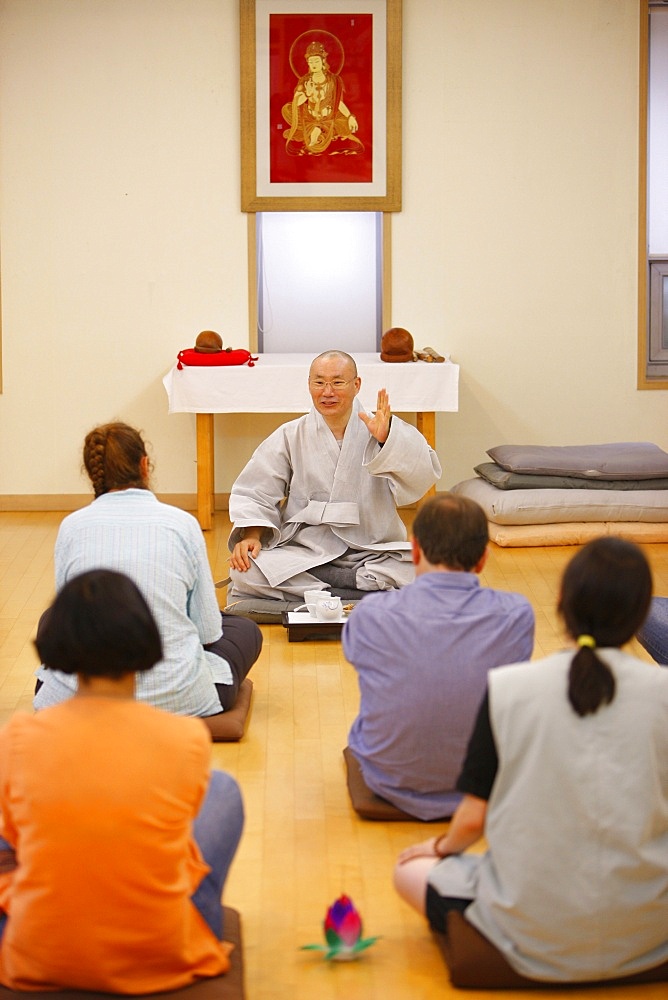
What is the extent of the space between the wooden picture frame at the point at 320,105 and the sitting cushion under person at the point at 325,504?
90.5 inches

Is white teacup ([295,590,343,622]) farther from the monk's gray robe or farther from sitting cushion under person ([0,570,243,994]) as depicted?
sitting cushion under person ([0,570,243,994])

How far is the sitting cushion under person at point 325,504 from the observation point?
446 centimetres

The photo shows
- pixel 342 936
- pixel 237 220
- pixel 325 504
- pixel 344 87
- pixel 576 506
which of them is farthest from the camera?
pixel 237 220

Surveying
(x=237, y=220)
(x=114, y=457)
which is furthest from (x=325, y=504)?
(x=237, y=220)

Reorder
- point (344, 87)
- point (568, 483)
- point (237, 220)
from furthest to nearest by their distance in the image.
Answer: point (237, 220) < point (344, 87) < point (568, 483)

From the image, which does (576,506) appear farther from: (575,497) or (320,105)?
(320,105)

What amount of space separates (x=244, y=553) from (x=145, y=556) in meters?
1.47

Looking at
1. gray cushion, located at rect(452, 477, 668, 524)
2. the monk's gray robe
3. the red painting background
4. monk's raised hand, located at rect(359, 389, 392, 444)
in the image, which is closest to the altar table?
gray cushion, located at rect(452, 477, 668, 524)

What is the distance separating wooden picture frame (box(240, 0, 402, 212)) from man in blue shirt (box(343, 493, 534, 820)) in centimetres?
424

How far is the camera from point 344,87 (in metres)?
6.51

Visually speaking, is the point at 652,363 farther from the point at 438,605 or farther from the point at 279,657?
the point at 438,605

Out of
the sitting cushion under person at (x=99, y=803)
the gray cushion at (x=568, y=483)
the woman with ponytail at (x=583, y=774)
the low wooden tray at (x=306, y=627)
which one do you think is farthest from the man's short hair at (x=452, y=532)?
the gray cushion at (x=568, y=483)

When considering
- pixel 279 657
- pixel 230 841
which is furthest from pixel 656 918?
pixel 279 657

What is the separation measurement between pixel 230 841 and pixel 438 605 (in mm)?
681
